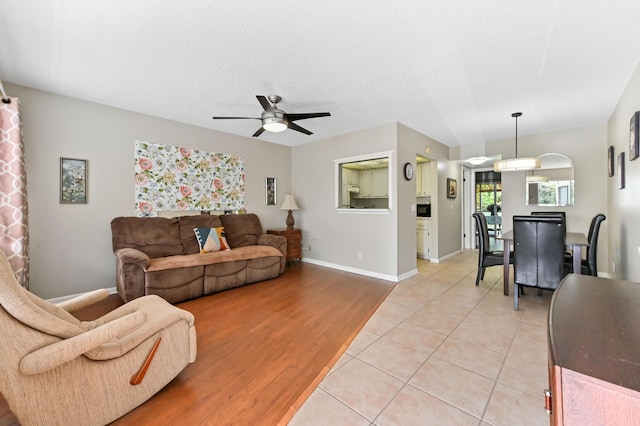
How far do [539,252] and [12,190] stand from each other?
532 centimetres

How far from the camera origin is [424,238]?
563 cm

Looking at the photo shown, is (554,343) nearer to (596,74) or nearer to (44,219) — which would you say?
(596,74)

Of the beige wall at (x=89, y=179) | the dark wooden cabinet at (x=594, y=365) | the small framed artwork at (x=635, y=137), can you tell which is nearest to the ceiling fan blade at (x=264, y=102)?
the beige wall at (x=89, y=179)

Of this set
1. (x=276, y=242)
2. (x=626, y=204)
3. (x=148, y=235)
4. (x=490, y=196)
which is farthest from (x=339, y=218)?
(x=490, y=196)

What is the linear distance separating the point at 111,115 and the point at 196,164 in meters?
1.20

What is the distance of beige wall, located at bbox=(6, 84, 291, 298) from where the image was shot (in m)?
3.05

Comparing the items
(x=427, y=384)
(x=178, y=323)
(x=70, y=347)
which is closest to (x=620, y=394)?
(x=427, y=384)

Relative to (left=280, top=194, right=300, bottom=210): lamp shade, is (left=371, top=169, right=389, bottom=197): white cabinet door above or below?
above

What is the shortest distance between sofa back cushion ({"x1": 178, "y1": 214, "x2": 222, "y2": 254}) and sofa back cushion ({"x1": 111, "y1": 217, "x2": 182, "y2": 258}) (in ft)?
0.21

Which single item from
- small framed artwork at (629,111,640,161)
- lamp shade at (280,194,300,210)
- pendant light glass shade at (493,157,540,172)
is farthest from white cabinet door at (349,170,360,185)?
small framed artwork at (629,111,640,161)

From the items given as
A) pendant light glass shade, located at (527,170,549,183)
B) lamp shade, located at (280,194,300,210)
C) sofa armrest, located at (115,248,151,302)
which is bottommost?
sofa armrest, located at (115,248,151,302)

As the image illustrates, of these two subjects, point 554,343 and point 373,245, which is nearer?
point 554,343

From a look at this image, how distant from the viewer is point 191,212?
14.2 feet

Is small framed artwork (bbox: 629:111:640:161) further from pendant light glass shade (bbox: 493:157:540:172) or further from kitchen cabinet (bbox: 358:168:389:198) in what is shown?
kitchen cabinet (bbox: 358:168:389:198)
